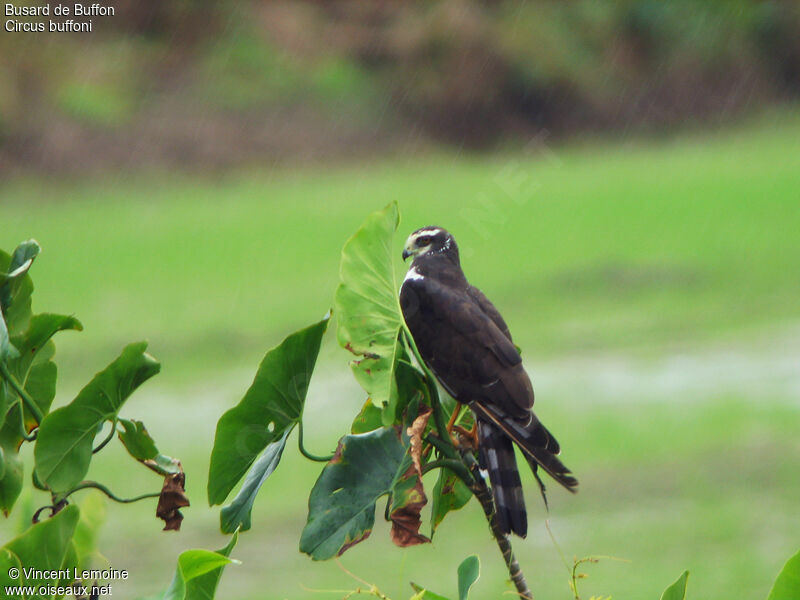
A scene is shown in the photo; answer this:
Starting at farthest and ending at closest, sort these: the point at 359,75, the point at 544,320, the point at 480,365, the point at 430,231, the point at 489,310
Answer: the point at 359,75
the point at 544,320
the point at 430,231
the point at 489,310
the point at 480,365

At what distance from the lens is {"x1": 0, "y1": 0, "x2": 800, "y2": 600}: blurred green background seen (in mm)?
3885

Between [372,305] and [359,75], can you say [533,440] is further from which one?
[359,75]

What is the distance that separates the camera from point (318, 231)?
23.6ft

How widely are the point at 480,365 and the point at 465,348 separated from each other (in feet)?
0.17

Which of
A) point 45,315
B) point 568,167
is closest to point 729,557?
point 45,315

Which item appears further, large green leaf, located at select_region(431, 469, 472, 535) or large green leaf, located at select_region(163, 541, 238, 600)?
large green leaf, located at select_region(431, 469, 472, 535)

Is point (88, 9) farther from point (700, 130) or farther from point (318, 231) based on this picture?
point (700, 130)

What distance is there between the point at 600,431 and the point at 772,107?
6.31 m

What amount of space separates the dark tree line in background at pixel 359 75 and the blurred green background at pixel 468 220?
0.03 metres

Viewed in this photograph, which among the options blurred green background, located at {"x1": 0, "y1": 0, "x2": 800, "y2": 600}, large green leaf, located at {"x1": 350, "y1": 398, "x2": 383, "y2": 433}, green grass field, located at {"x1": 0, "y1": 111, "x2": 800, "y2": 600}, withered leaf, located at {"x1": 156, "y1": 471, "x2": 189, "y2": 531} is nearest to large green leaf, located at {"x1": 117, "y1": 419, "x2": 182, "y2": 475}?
withered leaf, located at {"x1": 156, "y1": 471, "x2": 189, "y2": 531}

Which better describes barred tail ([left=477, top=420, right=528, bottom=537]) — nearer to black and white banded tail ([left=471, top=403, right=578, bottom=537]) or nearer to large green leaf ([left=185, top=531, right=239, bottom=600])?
black and white banded tail ([left=471, top=403, right=578, bottom=537])

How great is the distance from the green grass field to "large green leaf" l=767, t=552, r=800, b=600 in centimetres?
251

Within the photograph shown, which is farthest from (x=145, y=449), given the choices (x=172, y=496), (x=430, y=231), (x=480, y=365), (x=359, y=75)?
(x=359, y=75)

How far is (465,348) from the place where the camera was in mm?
1072
